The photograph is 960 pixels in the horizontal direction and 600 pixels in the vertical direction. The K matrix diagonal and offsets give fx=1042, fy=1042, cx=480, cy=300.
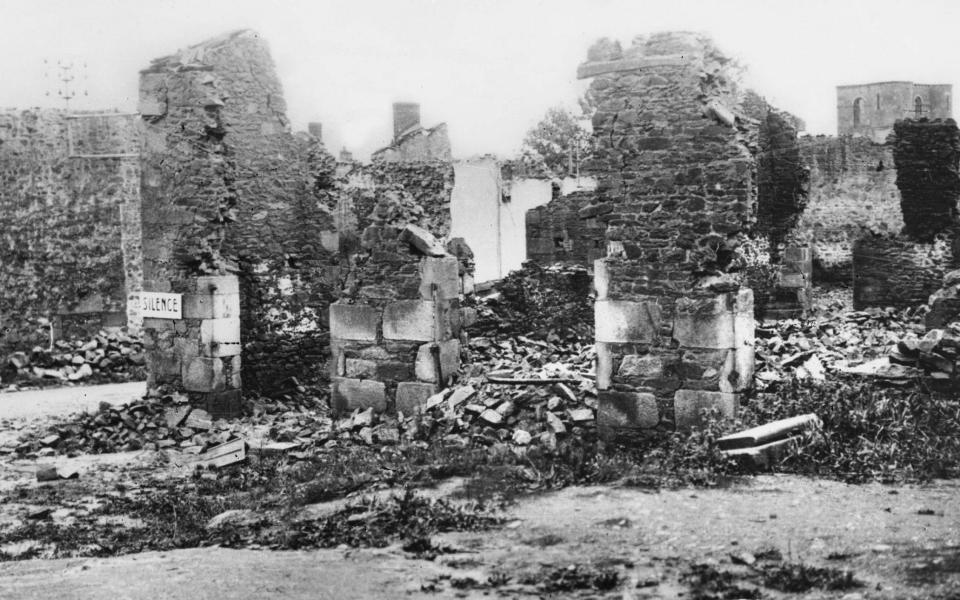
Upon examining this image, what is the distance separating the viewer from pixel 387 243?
459 inches

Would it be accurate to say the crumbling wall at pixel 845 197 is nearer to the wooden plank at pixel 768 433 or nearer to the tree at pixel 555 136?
the tree at pixel 555 136

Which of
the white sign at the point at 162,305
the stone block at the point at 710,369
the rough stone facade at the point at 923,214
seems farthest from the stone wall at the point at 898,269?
the white sign at the point at 162,305

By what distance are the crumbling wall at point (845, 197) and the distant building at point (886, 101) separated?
1493 inches

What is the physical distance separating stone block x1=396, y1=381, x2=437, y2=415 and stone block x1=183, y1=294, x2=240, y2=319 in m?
2.89

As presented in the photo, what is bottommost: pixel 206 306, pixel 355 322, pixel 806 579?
pixel 806 579

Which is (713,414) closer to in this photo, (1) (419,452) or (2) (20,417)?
(1) (419,452)

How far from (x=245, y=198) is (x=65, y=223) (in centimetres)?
935

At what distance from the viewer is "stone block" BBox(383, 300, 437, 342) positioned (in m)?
11.4

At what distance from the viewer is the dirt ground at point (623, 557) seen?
585 cm

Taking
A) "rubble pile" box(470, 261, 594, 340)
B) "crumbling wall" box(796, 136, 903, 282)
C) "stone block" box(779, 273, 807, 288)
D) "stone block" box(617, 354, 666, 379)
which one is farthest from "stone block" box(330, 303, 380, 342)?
"crumbling wall" box(796, 136, 903, 282)

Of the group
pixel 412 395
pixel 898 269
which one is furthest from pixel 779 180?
pixel 412 395

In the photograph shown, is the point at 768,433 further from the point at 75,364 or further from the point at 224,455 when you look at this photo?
the point at 75,364

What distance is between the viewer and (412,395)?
11.4 m

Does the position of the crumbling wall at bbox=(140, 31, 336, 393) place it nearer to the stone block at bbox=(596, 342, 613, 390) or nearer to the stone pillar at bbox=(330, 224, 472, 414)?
the stone pillar at bbox=(330, 224, 472, 414)
